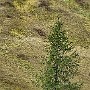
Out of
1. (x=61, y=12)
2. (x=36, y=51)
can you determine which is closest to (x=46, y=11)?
(x=61, y=12)

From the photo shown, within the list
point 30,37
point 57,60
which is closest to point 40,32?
point 30,37

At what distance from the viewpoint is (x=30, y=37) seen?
229ft

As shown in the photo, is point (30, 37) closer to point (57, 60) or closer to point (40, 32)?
point (40, 32)

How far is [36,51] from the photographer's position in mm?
65312

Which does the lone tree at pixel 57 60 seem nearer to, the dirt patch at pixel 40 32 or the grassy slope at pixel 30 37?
the grassy slope at pixel 30 37

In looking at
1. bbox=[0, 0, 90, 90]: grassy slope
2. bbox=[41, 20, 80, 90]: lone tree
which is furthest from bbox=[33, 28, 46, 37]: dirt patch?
bbox=[41, 20, 80, 90]: lone tree

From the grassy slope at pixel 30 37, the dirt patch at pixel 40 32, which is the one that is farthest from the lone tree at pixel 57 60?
the dirt patch at pixel 40 32

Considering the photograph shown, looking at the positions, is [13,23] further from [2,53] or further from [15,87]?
[15,87]

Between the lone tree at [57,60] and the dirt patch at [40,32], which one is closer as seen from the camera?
the lone tree at [57,60]

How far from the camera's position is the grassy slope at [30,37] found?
58.0m

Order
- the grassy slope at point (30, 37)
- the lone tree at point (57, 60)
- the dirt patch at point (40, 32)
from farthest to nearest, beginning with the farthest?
1. the dirt patch at point (40, 32)
2. the grassy slope at point (30, 37)
3. the lone tree at point (57, 60)

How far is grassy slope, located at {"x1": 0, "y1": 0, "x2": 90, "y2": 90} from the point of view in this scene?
58031 mm

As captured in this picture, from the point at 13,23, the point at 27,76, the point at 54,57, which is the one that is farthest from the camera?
the point at 13,23

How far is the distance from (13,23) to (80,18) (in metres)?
17.7
